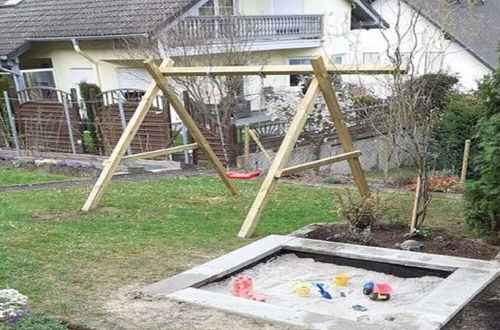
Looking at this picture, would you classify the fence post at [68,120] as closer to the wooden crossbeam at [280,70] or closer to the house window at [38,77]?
the house window at [38,77]

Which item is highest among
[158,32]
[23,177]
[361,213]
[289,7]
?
[289,7]

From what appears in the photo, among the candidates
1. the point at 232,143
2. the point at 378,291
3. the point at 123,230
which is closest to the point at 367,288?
the point at 378,291

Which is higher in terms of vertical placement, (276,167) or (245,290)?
(276,167)

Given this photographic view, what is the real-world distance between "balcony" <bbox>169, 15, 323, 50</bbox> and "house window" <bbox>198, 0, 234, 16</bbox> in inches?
37.9

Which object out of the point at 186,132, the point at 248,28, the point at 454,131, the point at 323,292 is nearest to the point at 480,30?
the point at 248,28

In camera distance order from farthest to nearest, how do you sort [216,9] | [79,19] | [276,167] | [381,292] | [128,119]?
[216,9]
[79,19]
[128,119]
[276,167]
[381,292]

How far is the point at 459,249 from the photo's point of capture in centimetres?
569

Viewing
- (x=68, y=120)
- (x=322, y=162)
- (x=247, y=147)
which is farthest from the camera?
(x=68, y=120)

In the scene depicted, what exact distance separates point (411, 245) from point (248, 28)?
15.0 m

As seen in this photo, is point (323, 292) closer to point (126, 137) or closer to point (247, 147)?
point (126, 137)

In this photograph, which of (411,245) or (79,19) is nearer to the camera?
Result: (411,245)

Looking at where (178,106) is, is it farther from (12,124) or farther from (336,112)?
(12,124)

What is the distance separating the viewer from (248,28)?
64.5 feet

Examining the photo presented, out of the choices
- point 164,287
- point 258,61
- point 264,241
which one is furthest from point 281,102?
point 164,287
